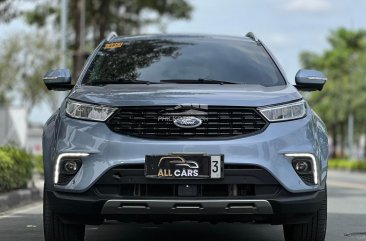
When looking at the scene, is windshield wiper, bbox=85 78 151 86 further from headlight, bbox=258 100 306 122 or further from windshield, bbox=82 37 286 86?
headlight, bbox=258 100 306 122

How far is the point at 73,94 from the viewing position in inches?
201

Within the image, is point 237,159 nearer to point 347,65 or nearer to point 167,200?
point 167,200

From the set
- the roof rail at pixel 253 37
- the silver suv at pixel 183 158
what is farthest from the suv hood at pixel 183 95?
the roof rail at pixel 253 37

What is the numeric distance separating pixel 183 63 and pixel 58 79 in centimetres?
105

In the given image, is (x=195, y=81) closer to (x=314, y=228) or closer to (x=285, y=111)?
(x=285, y=111)

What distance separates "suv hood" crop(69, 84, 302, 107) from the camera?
480cm

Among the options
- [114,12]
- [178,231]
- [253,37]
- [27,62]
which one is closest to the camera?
[253,37]

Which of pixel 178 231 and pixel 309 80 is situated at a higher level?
pixel 309 80

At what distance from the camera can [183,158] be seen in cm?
461

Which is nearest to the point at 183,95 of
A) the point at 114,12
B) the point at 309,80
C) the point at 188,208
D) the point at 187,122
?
the point at 187,122

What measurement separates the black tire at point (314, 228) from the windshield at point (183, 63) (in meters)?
1.10

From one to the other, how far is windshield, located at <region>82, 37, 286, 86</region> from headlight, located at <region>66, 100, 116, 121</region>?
0.59 m

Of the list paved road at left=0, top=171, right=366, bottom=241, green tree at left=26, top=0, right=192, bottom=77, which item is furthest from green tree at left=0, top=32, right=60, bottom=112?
paved road at left=0, top=171, right=366, bottom=241

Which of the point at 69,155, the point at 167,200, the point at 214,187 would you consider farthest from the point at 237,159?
the point at 69,155
